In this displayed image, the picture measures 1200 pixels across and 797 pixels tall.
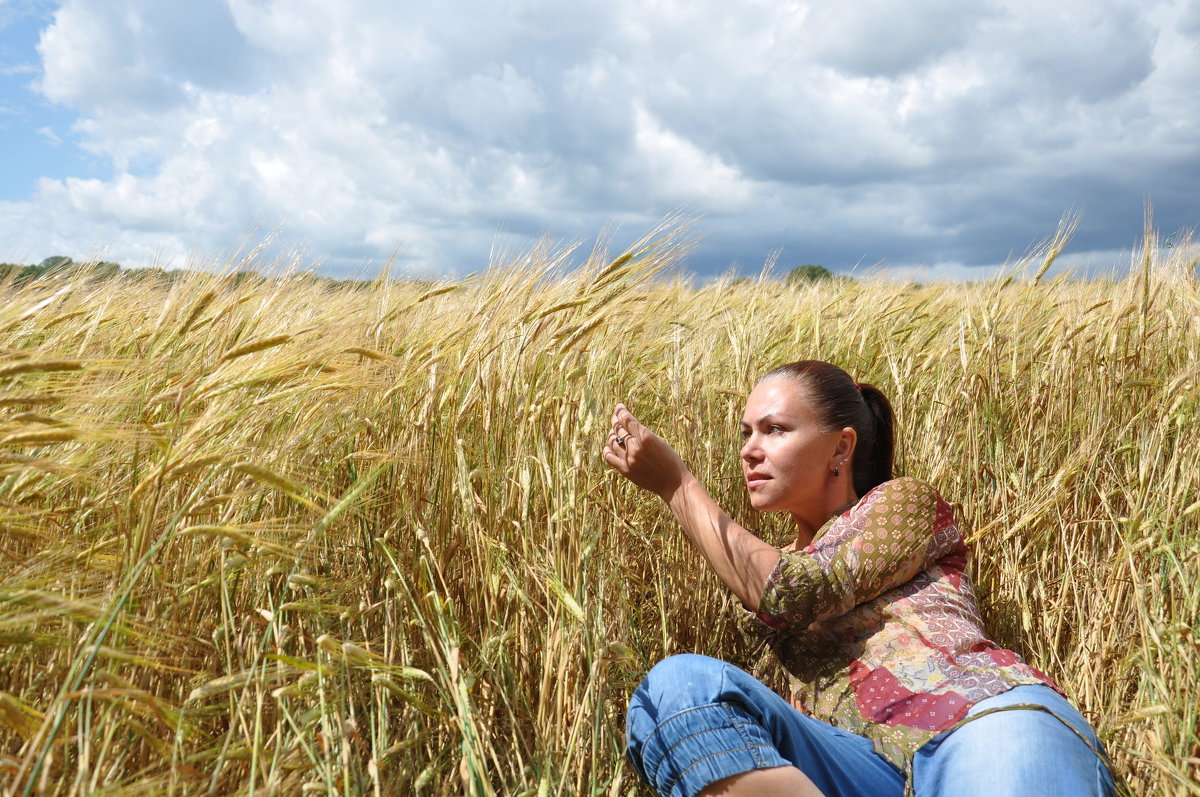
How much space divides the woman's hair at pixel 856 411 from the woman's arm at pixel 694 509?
321mm

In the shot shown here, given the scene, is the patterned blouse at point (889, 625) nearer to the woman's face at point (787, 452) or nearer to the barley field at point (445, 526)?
the woman's face at point (787, 452)

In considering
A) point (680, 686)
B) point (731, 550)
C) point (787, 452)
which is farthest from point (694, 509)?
point (680, 686)

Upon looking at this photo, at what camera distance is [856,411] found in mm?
1771

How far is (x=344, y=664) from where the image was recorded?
3.60ft

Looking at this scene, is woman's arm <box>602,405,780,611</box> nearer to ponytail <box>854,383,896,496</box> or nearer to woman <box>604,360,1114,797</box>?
woman <box>604,360,1114,797</box>

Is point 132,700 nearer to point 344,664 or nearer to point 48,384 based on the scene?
point 344,664

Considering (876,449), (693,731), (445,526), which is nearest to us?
(693,731)

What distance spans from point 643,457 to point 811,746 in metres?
0.59

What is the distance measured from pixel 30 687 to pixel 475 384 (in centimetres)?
82

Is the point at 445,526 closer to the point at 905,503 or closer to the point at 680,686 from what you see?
the point at 680,686

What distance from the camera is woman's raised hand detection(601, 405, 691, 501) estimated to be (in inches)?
63.2

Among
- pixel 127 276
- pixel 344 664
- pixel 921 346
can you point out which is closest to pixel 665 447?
pixel 344 664

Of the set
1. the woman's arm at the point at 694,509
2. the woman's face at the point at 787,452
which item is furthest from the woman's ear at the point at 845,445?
the woman's arm at the point at 694,509

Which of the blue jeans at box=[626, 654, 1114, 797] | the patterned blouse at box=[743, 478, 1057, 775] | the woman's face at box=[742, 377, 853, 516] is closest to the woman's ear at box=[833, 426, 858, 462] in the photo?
the woman's face at box=[742, 377, 853, 516]
